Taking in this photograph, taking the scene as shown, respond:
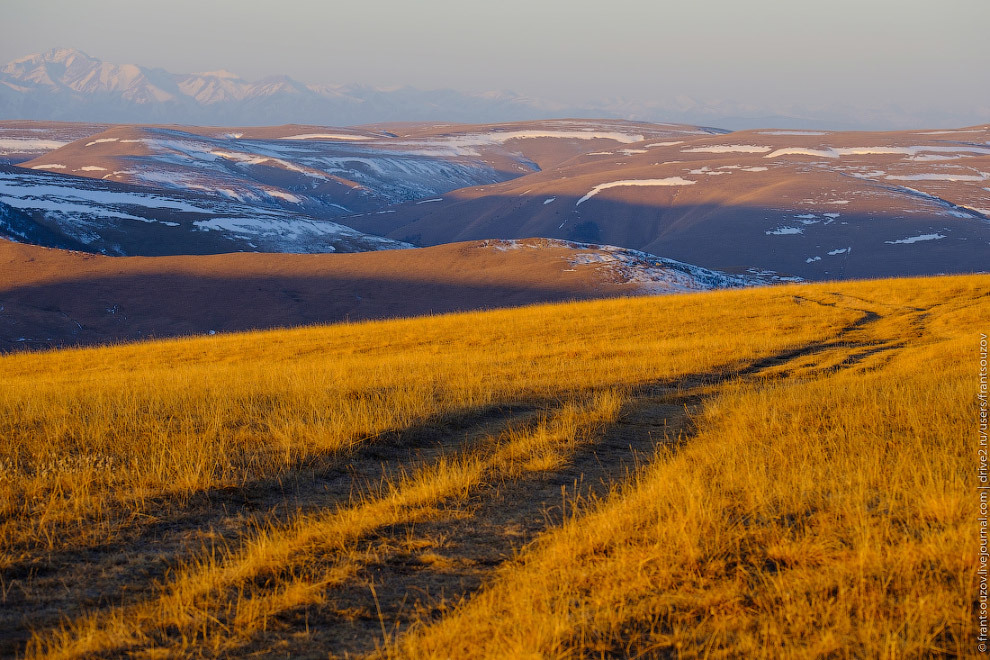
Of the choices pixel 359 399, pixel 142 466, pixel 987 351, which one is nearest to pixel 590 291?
pixel 987 351

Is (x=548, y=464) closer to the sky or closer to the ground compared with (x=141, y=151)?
closer to the ground

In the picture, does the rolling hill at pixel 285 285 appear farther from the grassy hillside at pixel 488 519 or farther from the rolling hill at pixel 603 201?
the grassy hillside at pixel 488 519

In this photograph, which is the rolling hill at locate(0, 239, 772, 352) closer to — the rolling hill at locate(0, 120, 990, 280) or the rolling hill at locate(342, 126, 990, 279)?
the rolling hill at locate(0, 120, 990, 280)

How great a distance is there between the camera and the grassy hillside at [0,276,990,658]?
366 centimetres

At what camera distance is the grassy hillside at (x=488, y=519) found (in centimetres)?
366

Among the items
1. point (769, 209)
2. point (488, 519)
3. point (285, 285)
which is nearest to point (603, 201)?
point (769, 209)

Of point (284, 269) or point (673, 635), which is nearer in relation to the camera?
point (673, 635)

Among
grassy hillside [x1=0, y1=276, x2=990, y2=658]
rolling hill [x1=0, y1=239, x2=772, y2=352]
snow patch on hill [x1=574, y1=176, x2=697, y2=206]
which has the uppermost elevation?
snow patch on hill [x1=574, y1=176, x2=697, y2=206]

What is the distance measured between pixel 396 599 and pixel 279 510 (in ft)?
5.76

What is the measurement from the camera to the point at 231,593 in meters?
4.11

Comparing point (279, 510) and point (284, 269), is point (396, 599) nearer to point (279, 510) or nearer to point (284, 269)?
point (279, 510)

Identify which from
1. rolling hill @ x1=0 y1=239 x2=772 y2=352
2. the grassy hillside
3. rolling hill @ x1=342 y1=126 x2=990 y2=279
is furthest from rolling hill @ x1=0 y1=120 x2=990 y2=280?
the grassy hillside

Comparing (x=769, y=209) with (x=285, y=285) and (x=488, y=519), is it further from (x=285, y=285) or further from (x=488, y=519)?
(x=488, y=519)

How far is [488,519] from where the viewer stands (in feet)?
17.2
